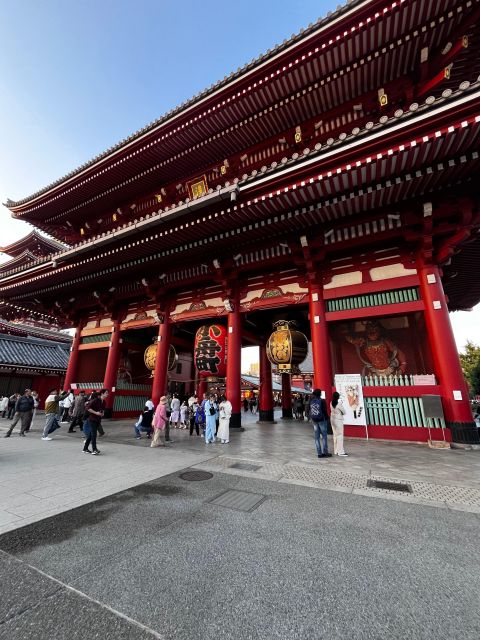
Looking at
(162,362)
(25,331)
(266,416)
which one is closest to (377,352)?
(266,416)

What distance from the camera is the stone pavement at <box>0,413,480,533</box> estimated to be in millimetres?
3973

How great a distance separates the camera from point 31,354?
19.8m

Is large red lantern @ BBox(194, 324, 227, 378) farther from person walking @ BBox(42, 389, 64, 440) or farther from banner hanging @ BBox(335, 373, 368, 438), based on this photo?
person walking @ BBox(42, 389, 64, 440)

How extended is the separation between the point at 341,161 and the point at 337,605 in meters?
8.37

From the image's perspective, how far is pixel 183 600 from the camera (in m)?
2.02

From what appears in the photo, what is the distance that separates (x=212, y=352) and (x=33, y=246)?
25749 mm

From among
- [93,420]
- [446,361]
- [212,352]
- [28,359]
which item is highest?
[28,359]

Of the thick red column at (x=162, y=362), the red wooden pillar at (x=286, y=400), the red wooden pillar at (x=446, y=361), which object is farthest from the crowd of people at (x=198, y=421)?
the red wooden pillar at (x=286, y=400)

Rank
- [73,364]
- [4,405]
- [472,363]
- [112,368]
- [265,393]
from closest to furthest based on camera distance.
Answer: [112,368], [4,405], [73,364], [265,393], [472,363]

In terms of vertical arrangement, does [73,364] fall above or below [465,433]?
above

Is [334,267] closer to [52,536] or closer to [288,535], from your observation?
[288,535]

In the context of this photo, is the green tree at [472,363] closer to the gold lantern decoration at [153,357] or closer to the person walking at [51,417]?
the gold lantern decoration at [153,357]

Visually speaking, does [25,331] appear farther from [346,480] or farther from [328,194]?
[346,480]

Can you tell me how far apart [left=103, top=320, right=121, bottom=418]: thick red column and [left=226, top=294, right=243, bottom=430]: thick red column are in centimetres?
734
